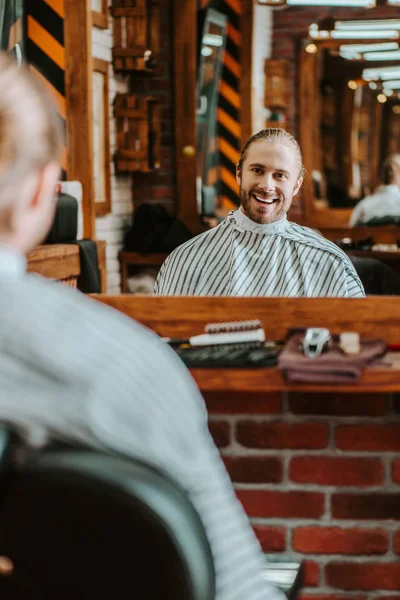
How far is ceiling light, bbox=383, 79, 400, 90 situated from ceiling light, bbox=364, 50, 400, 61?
5.15 ft

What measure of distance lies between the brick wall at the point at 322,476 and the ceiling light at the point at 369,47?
25.3 ft

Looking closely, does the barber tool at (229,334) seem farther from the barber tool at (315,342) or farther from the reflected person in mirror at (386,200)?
the reflected person in mirror at (386,200)

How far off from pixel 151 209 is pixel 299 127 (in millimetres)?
3555

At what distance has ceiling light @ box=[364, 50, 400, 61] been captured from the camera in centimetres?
991

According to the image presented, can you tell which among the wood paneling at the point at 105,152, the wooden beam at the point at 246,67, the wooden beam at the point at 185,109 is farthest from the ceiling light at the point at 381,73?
the wood paneling at the point at 105,152

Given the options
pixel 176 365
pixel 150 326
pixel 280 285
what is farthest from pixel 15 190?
pixel 280 285

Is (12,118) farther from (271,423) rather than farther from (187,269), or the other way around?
(187,269)

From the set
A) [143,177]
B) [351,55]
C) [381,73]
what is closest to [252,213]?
[143,177]

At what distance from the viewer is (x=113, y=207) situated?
6035mm

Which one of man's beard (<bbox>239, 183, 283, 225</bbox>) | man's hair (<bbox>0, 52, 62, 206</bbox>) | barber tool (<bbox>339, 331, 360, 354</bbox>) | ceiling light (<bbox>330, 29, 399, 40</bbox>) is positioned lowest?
barber tool (<bbox>339, 331, 360, 354</bbox>)

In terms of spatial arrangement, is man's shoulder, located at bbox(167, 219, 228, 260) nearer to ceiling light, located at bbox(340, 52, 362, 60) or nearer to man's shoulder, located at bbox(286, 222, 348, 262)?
man's shoulder, located at bbox(286, 222, 348, 262)

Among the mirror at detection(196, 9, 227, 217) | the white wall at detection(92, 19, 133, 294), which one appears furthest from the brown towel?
the mirror at detection(196, 9, 227, 217)

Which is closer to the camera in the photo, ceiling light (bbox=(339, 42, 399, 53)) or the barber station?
the barber station

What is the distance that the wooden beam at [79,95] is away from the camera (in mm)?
4895
